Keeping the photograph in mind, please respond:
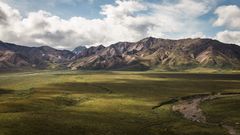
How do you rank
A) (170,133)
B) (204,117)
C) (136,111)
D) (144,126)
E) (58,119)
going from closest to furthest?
(170,133) < (144,126) < (58,119) < (204,117) < (136,111)

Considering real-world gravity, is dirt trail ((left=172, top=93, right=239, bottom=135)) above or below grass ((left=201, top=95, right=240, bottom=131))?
below

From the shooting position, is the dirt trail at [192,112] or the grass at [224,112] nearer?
the dirt trail at [192,112]

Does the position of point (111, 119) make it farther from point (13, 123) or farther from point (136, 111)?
point (13, 123)

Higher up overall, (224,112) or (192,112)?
(224,112)

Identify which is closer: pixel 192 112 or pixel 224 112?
pixel 224 112

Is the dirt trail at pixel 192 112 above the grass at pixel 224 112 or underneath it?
underneath

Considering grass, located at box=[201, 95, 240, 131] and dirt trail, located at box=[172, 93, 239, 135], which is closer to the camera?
dirt trail, located at box=[172, 93, 239, 135]

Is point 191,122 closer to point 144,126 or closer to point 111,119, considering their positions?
point 144,126

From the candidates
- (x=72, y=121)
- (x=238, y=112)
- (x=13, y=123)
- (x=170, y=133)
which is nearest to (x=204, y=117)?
(x=238, y=112)

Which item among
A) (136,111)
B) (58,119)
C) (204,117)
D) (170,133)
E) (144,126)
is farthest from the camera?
(136,111)

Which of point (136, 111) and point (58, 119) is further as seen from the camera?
point (136, 111)
